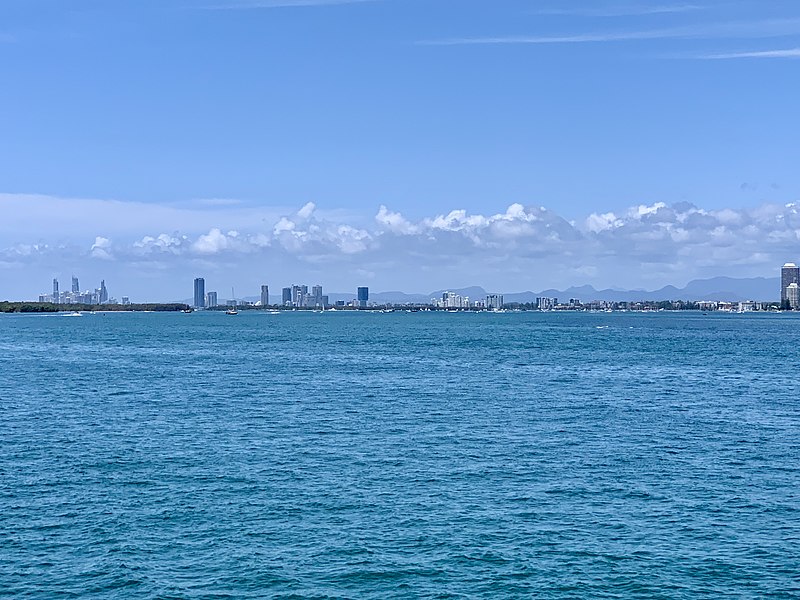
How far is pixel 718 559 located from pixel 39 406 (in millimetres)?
54774

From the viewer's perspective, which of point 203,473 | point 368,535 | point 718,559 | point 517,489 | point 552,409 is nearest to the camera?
point 718,559

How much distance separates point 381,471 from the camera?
44.0 m

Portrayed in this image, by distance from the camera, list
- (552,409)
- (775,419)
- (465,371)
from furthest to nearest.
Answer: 1. (465,371)
2. (552,409)
3. (775,419)

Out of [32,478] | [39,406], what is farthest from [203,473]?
[39,406]

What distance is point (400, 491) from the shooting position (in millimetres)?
39750

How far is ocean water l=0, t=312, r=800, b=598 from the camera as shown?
96.1ft

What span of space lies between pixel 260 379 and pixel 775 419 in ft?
170

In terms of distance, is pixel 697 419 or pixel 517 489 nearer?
pixel 517 489

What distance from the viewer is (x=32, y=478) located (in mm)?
42031

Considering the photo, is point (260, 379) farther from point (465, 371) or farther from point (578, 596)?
point (578, 596)

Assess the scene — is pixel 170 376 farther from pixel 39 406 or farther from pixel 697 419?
pixel 697 419

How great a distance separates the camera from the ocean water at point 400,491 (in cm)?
2930

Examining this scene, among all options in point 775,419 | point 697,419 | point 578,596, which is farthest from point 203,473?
point 775,419

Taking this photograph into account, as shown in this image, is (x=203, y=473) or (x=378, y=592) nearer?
(x=378, y=592)
